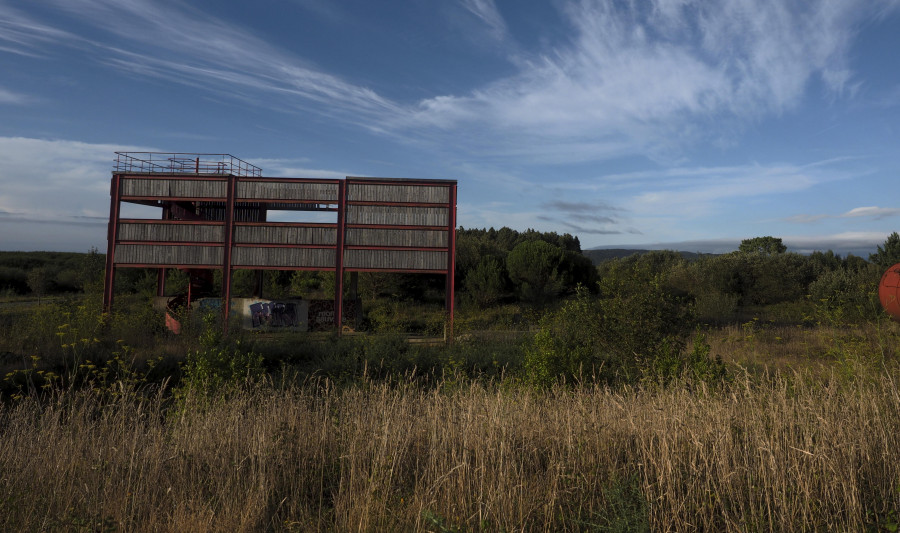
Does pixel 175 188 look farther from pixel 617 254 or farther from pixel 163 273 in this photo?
pixel 617 254

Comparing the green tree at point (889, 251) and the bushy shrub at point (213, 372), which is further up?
the green tree at point (889, 251)

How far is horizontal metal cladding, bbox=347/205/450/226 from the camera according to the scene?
80.3 ft

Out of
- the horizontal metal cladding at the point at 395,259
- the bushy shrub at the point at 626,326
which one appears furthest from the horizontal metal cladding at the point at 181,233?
the bushy shrub at the point at 626,326

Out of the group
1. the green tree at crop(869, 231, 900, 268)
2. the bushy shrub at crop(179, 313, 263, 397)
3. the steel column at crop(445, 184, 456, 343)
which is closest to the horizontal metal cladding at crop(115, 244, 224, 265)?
the steel column at crop(445, 184, 456, 343)

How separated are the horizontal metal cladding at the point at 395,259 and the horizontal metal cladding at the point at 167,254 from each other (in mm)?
5995

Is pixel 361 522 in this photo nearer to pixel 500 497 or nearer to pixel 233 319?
pixel 500 497

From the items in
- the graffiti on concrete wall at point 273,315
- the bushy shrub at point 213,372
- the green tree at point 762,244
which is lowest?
the graffiti on concrete wall at point 273,315

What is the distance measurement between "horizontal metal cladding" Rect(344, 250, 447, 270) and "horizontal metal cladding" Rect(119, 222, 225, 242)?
5.93 m

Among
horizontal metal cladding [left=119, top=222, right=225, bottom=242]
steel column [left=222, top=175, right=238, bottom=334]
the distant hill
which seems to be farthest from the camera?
the distant hill

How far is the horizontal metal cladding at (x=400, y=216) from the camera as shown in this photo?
2448 centimetres

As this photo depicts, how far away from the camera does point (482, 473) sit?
4.13m

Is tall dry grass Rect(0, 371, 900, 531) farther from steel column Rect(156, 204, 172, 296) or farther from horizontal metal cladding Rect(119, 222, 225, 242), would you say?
steel column Rect(156, 204, 172, 296)

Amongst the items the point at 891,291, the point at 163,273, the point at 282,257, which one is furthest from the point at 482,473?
the point at 163,273

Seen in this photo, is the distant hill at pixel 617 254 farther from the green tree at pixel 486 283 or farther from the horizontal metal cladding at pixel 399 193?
the horizontal metal cladding at pixel 399 193
